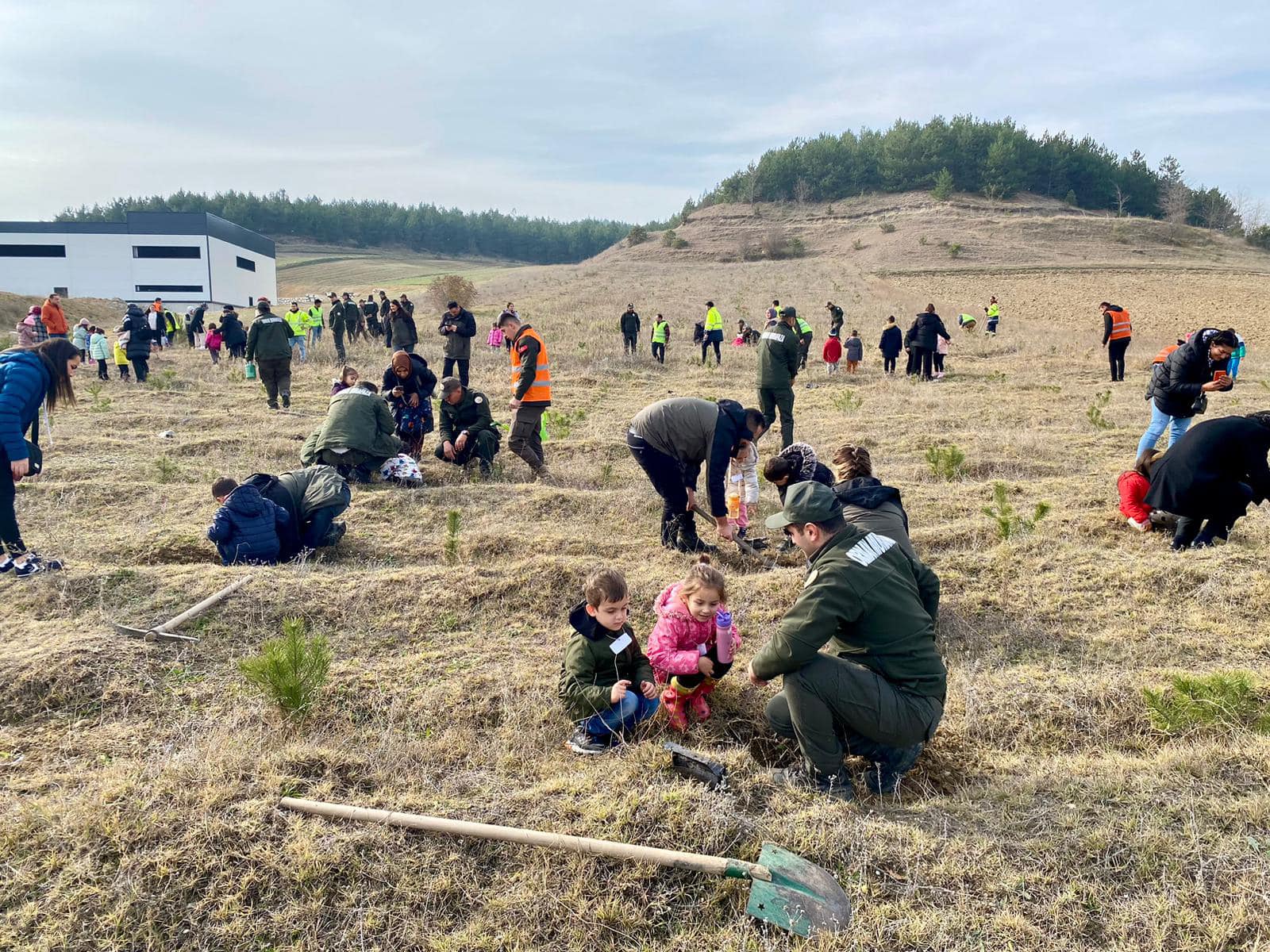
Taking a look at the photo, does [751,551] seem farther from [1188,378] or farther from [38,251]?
[38,251]

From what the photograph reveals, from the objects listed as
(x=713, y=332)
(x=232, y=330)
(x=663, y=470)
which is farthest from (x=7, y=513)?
(x=713, y=332)

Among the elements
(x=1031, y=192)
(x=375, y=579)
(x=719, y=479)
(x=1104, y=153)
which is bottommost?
(x=375, y=579)

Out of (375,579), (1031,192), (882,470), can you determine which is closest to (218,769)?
(375,579)

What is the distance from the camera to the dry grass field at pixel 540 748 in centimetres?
259

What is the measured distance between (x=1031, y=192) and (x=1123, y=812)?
8496 centimetres

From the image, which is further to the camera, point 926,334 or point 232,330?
point 232,330

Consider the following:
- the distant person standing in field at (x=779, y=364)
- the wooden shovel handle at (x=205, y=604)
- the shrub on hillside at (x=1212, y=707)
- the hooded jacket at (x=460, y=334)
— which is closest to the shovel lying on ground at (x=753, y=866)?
the shrub on hillside at (x=1212, y=707)

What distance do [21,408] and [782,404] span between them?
263 inches

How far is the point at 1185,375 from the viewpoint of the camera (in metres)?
6.59

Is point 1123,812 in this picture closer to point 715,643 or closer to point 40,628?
point 715,643

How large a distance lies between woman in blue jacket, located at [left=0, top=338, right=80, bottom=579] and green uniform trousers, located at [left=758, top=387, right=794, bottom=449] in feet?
20.6

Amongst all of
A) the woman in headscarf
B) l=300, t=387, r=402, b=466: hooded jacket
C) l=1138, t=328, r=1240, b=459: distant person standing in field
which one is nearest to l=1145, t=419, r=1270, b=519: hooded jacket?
l=1138, t=328, r=1240, b=459: distant person standing in field

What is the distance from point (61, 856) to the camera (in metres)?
2.71

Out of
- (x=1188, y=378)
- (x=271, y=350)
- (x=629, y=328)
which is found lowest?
(x=1188, y=378)
